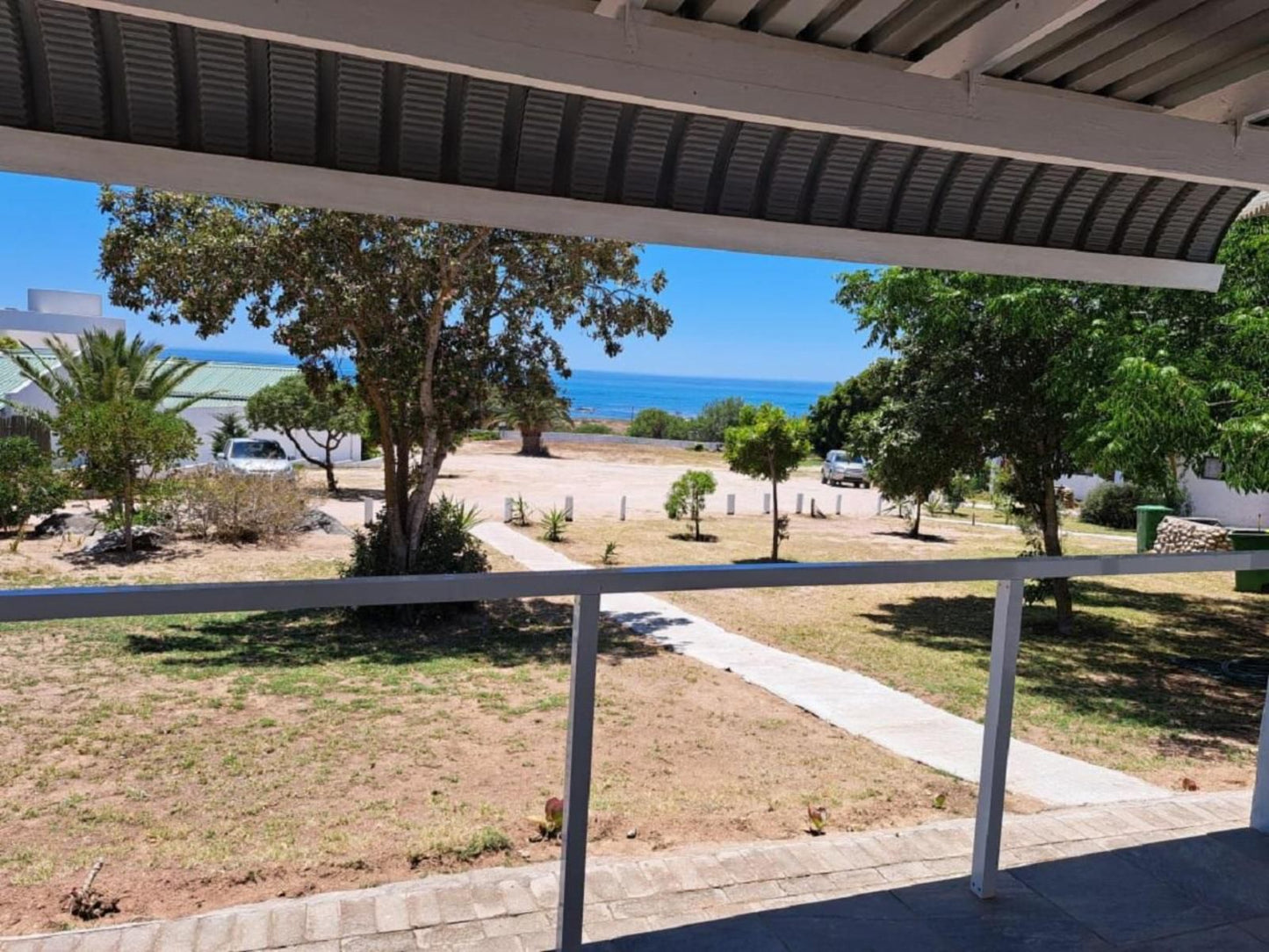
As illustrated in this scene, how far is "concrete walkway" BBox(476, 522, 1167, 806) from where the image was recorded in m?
4.10

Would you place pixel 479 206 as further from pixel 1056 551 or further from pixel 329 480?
pixel 329 480

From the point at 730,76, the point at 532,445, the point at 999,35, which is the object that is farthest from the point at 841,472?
the point at 730,76

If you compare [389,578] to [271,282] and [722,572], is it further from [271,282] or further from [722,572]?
[271,282]

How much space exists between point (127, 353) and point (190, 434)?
4122 millimetres

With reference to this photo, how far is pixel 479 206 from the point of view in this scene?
2.34 metres

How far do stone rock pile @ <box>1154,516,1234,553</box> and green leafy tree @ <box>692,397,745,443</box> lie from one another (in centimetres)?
3090

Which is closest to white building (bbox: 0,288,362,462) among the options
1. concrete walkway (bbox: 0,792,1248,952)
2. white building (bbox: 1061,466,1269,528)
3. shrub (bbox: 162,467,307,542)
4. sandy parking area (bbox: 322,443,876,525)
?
shrub (bbox: 162,467,307,542)

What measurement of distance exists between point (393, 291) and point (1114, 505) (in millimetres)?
17598

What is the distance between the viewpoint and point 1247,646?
8.98 m

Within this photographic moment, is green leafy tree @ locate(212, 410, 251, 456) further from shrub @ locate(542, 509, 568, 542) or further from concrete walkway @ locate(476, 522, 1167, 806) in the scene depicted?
concrete walkway @ locate(476, 522, 1167, 806)

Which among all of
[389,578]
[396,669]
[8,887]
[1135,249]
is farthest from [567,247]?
[389,578]

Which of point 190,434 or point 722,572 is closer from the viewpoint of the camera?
point 722,572

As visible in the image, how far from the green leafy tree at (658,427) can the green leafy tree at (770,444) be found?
3223cm

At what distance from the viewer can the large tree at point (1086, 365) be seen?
6.49 meters
